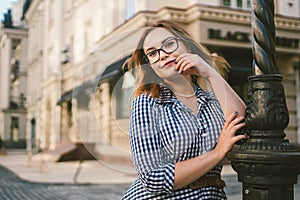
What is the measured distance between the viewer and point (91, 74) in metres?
1.84

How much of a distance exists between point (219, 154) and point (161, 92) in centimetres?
31

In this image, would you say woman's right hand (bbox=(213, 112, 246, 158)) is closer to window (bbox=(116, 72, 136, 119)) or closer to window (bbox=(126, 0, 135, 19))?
window (bbox=(116, 72, 136, 119))

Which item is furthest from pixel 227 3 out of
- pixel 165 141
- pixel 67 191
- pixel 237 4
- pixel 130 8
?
pixel 165 141

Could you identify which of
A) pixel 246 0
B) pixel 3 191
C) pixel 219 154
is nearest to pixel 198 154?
pixel 219 154

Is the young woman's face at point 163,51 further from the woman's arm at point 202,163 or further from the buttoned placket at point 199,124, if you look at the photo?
the woman's arm at point 202,163

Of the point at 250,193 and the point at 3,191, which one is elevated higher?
the point at 250,193

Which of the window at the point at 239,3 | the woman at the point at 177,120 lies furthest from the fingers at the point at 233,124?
the window at the point at 239,3

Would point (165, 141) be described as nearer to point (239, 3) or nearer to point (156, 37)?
point (156, 37)

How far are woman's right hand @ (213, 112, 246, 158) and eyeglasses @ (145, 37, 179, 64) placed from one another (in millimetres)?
324

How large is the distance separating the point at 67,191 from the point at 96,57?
735 centimetres

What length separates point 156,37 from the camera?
153 cm

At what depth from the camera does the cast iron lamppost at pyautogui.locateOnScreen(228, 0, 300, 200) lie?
1627mm

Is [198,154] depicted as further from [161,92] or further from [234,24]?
[234,24]

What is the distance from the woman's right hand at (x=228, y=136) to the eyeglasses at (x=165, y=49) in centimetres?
32
